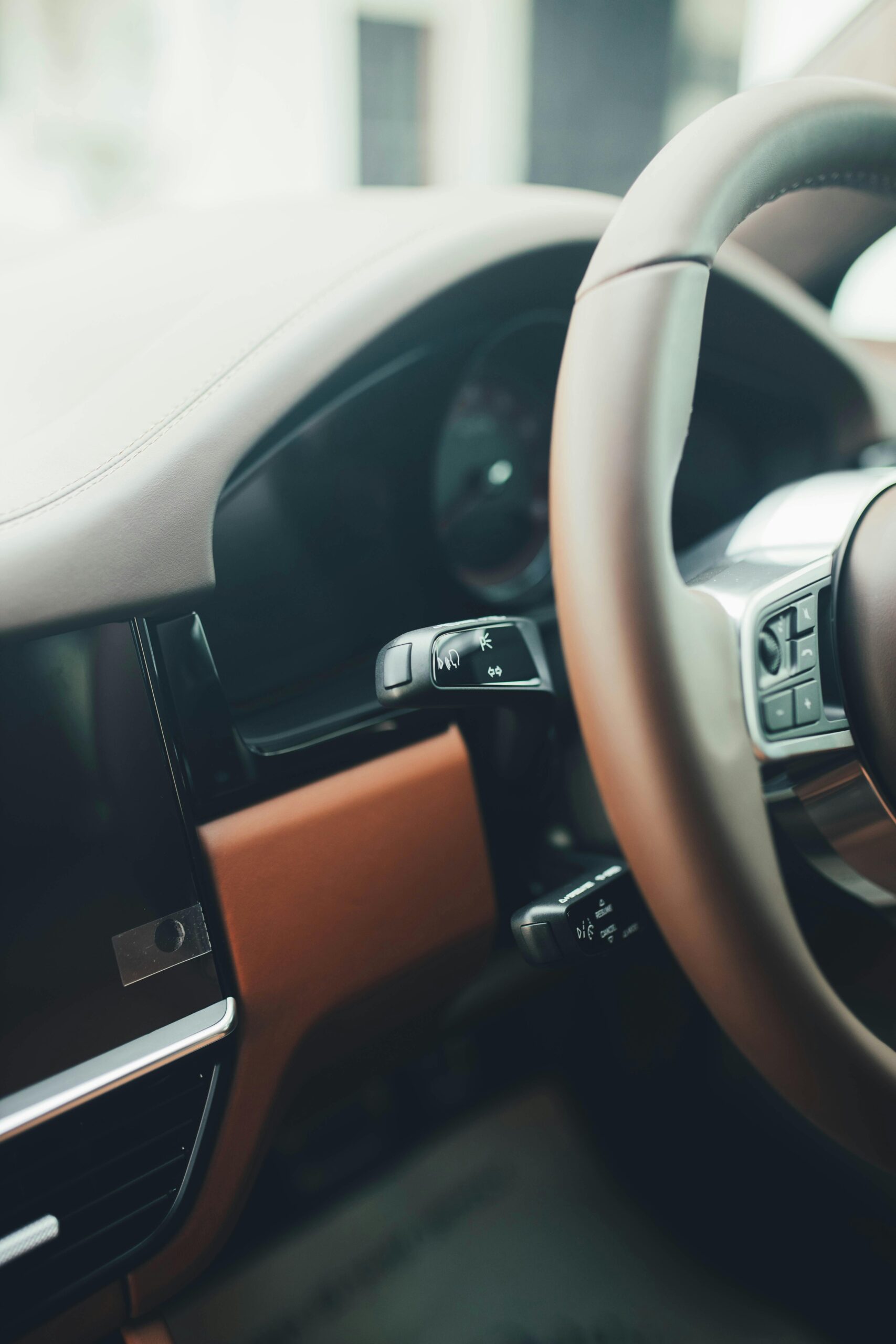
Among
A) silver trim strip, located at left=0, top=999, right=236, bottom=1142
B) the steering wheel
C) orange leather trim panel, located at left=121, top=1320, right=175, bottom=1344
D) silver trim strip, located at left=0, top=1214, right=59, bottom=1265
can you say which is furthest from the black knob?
orange leather trim panel, located at left=121, top=1320, right=175, bottom=1344

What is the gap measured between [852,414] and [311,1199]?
1122 millimetres

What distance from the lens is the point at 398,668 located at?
1.81 feet

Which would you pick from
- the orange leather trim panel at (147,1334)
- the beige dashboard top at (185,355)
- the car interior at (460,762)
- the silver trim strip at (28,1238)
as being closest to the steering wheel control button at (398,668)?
the car interior at (460,762)

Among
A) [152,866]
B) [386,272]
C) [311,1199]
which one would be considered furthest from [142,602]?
[311,1199]

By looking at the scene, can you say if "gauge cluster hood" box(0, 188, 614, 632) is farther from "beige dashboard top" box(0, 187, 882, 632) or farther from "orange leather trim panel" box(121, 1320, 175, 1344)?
"orange leather trim panel" box(121, 1320, 175, 1344)

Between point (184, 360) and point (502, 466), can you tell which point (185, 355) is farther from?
point (502, 466)

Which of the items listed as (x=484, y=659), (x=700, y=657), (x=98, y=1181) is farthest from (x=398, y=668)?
(x=98, y=1181)

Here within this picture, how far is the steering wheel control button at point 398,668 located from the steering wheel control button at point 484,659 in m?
0.02

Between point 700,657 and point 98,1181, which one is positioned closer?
point 700,657

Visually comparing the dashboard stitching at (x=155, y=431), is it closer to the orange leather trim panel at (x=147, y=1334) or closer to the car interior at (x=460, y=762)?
the car interior at (x=460, y=762)

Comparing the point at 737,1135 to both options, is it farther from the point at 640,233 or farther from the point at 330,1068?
the point at 640,233

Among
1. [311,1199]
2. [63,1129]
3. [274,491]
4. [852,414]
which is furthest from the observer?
[852,414]

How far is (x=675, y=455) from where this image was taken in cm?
51

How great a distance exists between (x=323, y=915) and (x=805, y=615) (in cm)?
43
